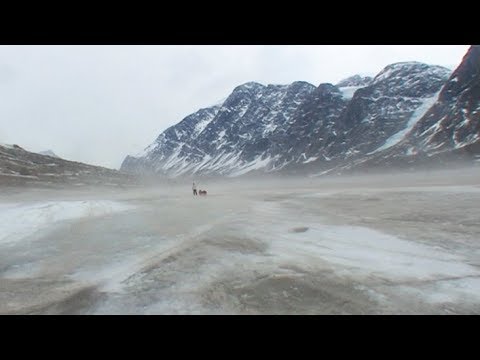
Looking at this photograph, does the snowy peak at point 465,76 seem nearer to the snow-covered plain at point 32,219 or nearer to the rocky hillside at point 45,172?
the rocky hillside at point 45,172

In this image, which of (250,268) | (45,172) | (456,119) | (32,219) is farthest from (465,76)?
(32,219)

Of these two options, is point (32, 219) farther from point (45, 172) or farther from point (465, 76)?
point (465, 76)

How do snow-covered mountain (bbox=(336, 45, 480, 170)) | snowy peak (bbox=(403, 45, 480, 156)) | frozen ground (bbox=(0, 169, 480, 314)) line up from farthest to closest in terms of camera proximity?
snowy peak (bbox=(403, 45, 480, 156))
snow-covered mountain (bbox=(336, 45, 480, 170))
frozen ground (bbox=(0, 169, 480, 314))

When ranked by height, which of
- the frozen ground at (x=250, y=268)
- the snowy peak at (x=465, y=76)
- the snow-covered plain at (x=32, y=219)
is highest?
the snowy peak at (x=465, y=76)

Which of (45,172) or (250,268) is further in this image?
(45,172)

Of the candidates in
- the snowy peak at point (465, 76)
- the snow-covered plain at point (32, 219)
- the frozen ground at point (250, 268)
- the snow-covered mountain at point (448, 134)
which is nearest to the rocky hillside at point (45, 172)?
the snow-covered plain at point (32, 219)

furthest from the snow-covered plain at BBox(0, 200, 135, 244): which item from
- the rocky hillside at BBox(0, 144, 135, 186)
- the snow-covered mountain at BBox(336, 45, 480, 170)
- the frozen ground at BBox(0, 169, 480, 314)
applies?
the snow-covered mountain at BBox(336, 45, 480, 170)

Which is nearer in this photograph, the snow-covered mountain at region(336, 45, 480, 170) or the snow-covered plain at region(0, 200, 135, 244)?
the snow-covered plain at region(0, 200, 135, 244)

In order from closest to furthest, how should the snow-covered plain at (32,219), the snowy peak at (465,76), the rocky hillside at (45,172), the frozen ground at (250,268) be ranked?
the frozen ground at (250,268)
the snow-covered plain at (32,219)
the rocky hillside at (45,172)
the snowy peak at (465,76)

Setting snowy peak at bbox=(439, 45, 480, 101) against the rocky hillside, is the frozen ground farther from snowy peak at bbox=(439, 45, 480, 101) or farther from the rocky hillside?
snowy peak at bbox=(439, 45, 480, 101)

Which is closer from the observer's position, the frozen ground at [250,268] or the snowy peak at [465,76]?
the frozen ground at [250,268]

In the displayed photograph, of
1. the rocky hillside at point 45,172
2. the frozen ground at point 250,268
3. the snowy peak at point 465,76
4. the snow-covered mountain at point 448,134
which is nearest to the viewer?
the frozen ground at point 250,268
